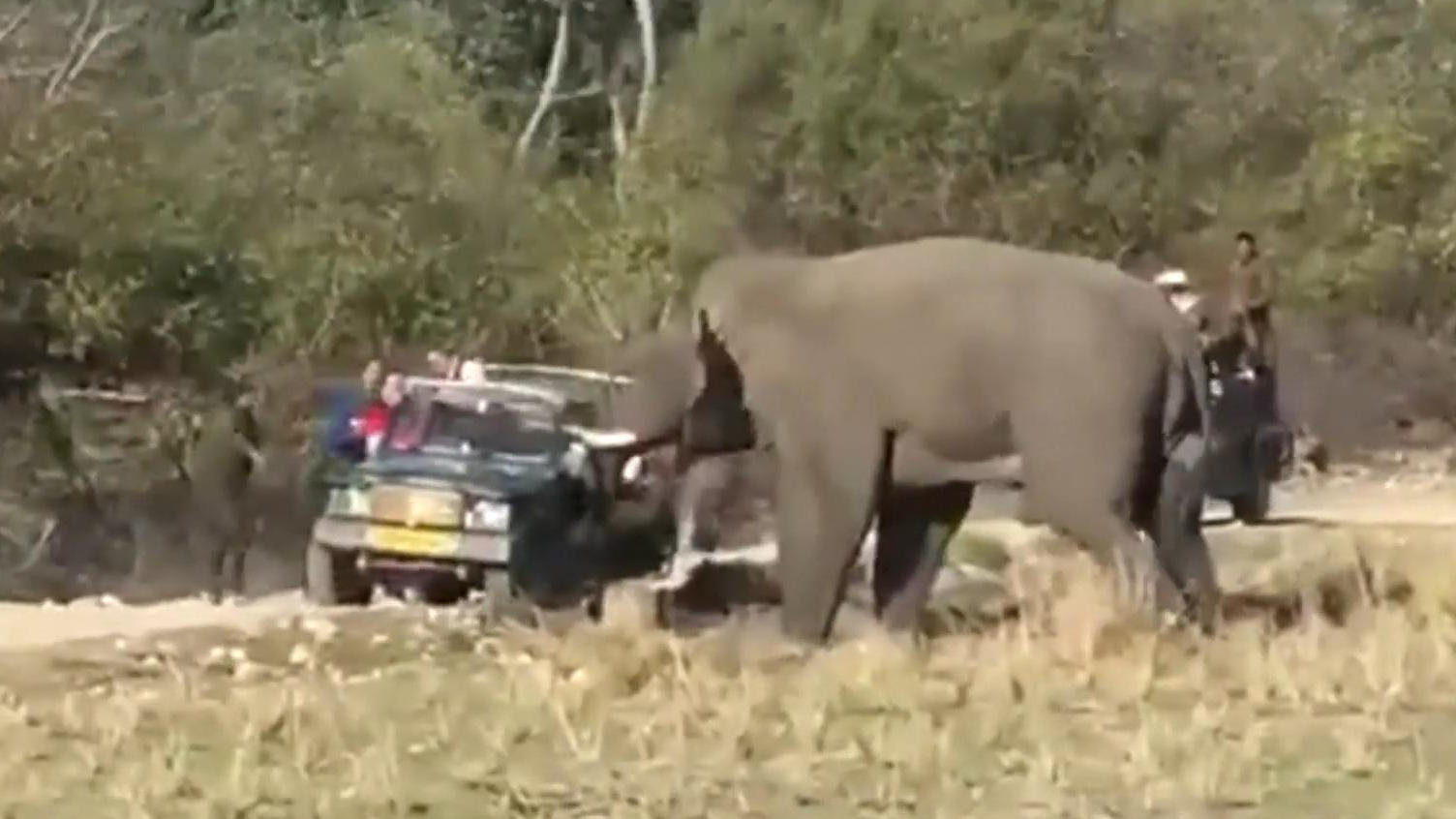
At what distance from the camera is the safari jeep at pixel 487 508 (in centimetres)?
1223

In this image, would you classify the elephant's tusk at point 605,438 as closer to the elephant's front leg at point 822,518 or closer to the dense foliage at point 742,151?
the elephant's front leg at point 822,518

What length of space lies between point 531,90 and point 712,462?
1936cm

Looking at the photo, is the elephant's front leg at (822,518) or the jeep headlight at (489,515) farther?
the jeep headlight at (489,515)

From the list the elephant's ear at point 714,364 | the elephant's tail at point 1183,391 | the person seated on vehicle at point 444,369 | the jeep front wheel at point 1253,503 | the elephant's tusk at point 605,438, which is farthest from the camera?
the jeep front wheel at point 1253,503

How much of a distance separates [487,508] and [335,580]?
37.8 inches

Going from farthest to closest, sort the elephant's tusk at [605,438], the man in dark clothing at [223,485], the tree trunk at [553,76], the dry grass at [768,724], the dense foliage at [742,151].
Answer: the tree trunk at [553,76], the dense foliage at [742,151], the man in dark clothing at [223,485], the elephant's tusk at [605,438], the dry grass at [768,724]

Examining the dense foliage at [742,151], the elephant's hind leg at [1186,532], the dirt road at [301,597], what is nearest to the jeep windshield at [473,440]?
the dirt road at [301,597]

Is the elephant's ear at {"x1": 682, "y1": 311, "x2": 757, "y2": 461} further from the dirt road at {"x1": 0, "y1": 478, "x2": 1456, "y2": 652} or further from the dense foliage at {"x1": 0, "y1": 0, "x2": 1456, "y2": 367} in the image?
the dense foliage at {"x1": 0, "y1": 0, "x2": 1456, "y2": 367}

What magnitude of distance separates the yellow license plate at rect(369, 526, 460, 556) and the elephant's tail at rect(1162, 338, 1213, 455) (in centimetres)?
335

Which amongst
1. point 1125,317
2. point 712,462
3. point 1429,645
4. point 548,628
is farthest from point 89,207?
point 1429,645

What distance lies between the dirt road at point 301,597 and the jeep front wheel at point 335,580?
0.14 m

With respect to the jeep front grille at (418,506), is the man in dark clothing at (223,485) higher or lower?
lower

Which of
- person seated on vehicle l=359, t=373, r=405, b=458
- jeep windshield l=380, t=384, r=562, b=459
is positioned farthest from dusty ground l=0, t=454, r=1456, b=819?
person seated on vehicle l=359, t=373, r=405, b=458

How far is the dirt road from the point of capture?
11711mm
